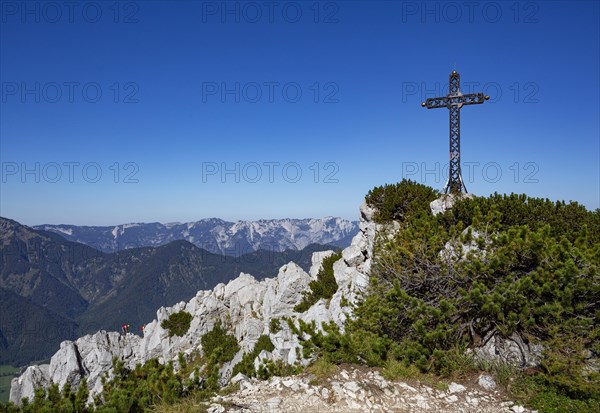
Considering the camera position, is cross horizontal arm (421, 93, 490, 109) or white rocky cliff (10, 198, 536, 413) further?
cross horizontal arm (421, 93, 490, 109)

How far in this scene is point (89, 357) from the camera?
56.3m

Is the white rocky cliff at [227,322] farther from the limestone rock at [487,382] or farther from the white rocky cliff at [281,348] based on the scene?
the limestone rock at [487,382]

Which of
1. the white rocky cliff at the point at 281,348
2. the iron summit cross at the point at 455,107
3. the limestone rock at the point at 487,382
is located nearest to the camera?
the white rocky cliff at the point at 281,348

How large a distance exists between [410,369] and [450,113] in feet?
58.2

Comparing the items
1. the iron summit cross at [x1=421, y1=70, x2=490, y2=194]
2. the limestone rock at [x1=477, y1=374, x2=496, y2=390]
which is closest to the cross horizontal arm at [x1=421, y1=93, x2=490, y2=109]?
the iron summit cross at [x1=421, y1=70, x2=490, y2=194]

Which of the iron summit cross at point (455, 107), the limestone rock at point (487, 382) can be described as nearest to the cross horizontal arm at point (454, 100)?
the iron summit cross at point (455, 107)

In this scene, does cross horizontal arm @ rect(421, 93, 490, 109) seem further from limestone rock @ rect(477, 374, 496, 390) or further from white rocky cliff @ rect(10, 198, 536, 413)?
limestone rock @ rect(477, 374, 496, 390)

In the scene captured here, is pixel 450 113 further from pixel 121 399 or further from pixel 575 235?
pixel 121 399

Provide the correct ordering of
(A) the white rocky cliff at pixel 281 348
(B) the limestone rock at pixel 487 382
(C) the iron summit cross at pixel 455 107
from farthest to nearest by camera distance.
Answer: (C) the iron summit cross at pixel 455 107, (B) the limestone rock at pixel 487 382, (A) the white rocky cliff at pixel 281 348

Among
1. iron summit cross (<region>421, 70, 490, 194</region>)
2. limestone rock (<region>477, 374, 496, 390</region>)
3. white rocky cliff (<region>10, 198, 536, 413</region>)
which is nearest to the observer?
white rocky cliff (<region>10, 198, 536, 413</region>)

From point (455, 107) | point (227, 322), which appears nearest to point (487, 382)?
point (455, 107)

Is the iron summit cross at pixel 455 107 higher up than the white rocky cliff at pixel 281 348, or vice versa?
the iron summit cross at pixel 455 107

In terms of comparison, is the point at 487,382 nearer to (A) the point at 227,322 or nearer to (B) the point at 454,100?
(B) the point at 454,100

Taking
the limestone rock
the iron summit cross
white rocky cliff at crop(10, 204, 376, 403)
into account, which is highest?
the iron summit cross
